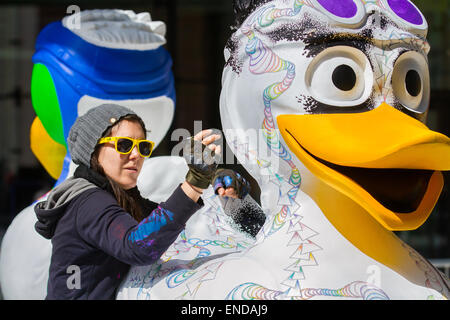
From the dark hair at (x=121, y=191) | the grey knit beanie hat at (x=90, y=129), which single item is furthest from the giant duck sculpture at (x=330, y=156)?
the grey knit beanie hat at (x=90, y=129)

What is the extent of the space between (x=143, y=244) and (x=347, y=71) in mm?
602

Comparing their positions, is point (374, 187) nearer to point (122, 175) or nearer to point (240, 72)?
point (240, 72)

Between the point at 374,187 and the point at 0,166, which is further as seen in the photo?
the point at 0,166

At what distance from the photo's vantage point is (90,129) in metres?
1.73

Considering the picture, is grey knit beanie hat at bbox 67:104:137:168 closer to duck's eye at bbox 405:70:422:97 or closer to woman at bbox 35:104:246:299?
woman at bbox 35:104:246:299

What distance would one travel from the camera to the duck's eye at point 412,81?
58.9 inches

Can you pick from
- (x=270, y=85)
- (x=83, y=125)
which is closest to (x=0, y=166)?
(x=83, y=125)

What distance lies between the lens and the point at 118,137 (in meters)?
1.69

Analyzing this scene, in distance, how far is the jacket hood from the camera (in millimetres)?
1672

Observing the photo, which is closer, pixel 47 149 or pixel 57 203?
pixel 57 203

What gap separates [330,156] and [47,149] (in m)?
1.46

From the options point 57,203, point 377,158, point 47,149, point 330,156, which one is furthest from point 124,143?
point 47,149

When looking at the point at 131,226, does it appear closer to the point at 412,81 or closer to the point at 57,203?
the point at 57,203

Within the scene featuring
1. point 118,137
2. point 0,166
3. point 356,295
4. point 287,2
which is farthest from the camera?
point 0,166
